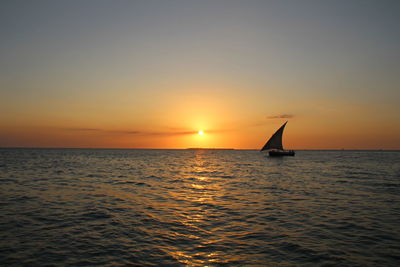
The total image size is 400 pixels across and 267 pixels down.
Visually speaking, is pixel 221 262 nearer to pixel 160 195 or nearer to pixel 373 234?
pixel 373 234

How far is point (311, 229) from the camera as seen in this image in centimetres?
1238

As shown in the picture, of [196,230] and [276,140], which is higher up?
[276,140]

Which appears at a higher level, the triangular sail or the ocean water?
the triangular sail

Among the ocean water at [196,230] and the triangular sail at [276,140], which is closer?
the ocean water at [196,230]

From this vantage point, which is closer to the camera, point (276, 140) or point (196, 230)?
point (196, 230)

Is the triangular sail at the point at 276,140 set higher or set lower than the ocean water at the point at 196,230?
higher

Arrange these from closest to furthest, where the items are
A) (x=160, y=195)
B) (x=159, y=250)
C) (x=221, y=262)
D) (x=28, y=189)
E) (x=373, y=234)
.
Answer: (x=221, y=262), (x=159, y=250), (x=373, y=234), (x=160, y=195), (x=28, y=189)

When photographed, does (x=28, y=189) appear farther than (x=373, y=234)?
Yes

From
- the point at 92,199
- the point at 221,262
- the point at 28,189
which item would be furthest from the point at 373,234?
the point at 28,189

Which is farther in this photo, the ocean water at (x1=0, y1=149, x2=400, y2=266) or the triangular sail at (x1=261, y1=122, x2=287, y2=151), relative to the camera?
the triangular sail at (x1=261, y1=122, x2=287, y2=151)

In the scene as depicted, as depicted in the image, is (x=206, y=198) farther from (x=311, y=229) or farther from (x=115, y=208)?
(x=311, y=229)

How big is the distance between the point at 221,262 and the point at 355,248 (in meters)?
5.30

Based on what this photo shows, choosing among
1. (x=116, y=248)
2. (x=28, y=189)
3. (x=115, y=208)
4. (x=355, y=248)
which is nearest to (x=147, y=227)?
(x=116, y=248)

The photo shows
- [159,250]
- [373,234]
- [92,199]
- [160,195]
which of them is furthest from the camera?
[160,195]
